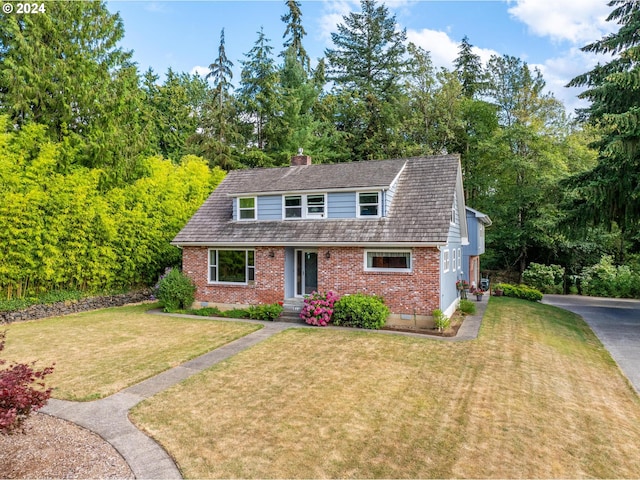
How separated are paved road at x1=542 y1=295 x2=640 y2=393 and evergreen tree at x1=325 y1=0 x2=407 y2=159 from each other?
56.9 ft

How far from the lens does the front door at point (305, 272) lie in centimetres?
1591

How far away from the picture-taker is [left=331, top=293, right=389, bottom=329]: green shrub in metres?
12.9

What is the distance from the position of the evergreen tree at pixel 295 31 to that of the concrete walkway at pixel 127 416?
28343 millimetres

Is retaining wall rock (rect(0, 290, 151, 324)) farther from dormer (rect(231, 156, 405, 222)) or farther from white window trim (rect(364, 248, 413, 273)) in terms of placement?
white window trim (rect(364, 248, 413, 273))

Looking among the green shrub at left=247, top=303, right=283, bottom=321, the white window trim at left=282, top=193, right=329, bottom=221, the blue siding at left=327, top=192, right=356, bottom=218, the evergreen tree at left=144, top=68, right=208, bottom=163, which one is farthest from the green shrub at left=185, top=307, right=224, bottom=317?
the evergreen tree at left=144, top=68, right=208, bottom=163

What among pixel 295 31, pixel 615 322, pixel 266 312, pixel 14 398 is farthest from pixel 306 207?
pixel 295 31

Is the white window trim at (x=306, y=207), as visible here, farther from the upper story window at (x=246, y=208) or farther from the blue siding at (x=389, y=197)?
the blue siding at (x=389, y=197)

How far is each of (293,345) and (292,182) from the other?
7526 millimetres

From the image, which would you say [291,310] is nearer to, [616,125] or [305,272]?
[305,272]

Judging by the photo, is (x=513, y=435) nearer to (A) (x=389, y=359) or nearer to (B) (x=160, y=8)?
(A) (x=389, y=359)

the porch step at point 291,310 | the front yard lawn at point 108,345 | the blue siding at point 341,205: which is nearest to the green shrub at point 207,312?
the front yard lawn at point 108,345

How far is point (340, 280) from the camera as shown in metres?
14.2

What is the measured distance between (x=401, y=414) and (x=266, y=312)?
862 cm

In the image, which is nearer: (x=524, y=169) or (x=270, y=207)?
(x=270, y=207)
